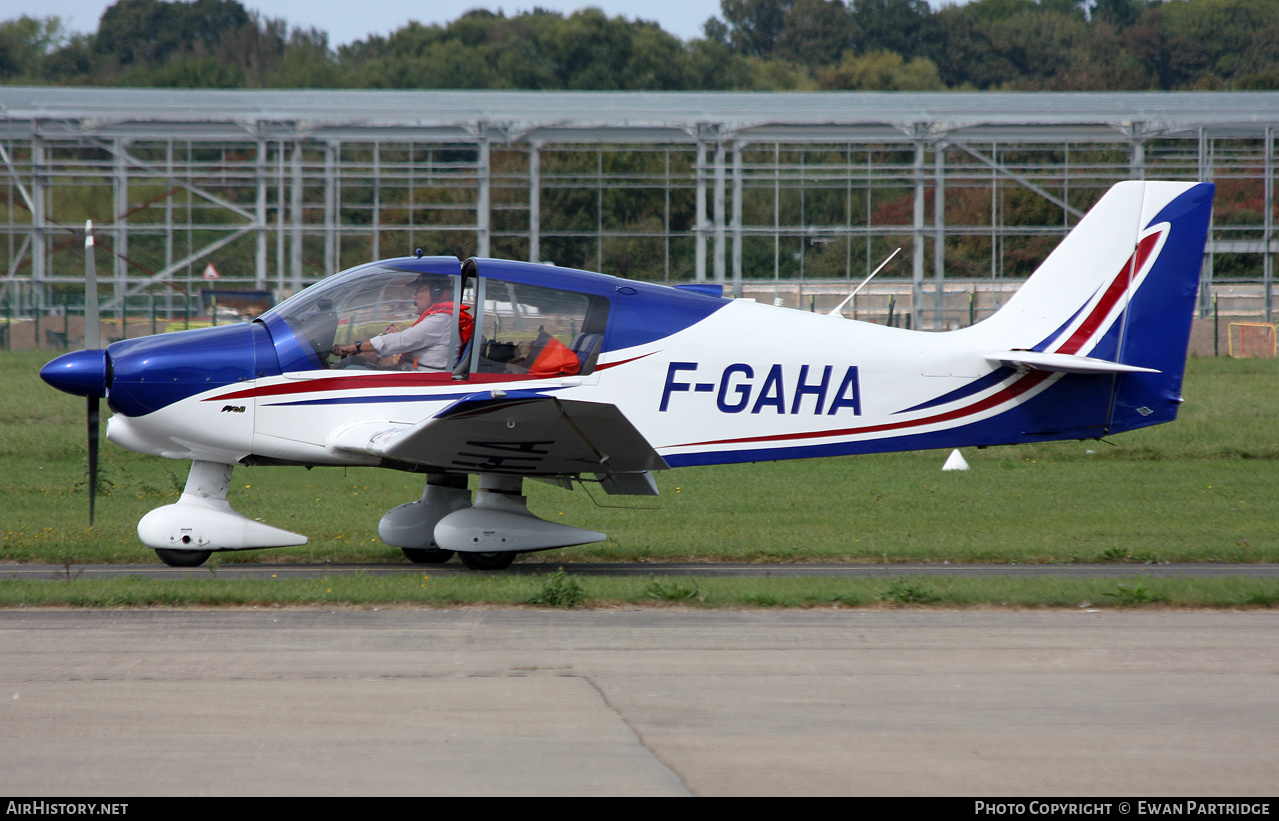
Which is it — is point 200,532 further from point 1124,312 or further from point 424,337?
point 1124,312

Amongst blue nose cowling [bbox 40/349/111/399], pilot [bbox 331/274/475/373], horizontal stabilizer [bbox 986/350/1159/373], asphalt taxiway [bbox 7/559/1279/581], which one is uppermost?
pilot [bbox 331/274/475/373]

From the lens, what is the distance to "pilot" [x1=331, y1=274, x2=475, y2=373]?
30.8ft

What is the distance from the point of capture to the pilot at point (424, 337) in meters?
9.38

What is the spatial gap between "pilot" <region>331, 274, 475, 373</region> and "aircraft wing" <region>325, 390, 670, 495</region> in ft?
1.50

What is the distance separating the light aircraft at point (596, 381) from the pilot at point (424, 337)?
5 cm

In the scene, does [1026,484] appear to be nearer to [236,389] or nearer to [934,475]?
[934,475]

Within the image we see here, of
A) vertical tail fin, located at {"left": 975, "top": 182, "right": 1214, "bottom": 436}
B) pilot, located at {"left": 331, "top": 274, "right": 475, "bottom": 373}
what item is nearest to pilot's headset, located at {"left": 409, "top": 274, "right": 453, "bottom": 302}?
pilot, located at {"left": 331, "top": 274, "right": 475, "bottom": 373}

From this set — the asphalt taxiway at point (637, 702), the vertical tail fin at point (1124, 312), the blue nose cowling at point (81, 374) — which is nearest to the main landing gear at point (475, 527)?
the asphalt taxiway at point (637, 702)

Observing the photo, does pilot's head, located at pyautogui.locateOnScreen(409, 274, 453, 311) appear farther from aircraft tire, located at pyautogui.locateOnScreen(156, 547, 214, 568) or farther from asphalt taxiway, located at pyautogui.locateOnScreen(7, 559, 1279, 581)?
aircraft tire, located at pyautogui.locateOnScreen(156, 547, 214, 568)

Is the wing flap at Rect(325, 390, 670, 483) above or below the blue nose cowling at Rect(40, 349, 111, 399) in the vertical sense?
below

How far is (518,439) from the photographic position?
8961 millimetres

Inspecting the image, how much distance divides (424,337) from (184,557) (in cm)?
254

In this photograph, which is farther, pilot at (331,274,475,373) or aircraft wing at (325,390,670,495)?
pilot at (331,274,475,373)
